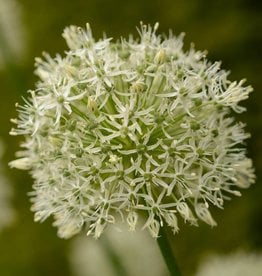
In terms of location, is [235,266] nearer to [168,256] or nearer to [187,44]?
[168,256]

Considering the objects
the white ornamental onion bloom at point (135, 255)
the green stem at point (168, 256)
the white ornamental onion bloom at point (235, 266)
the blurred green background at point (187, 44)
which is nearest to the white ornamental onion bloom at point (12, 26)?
the blurred green background at point (187, 44)

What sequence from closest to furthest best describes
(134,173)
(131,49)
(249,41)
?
(134,173), (131,49), (249,41)

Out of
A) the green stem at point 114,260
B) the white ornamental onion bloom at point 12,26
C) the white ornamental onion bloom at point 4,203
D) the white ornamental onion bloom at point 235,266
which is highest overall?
the white ornamental onion bloom at point 12,26

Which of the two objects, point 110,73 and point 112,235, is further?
point 112,235

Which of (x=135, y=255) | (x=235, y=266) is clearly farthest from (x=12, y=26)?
(x=235, y=266)

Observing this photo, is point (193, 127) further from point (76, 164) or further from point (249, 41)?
point (249, 41)

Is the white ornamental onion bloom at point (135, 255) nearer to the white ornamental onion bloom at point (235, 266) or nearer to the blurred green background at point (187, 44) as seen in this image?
the blurred green background at point (187, 44)

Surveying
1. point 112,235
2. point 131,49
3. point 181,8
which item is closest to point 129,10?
point 181,8

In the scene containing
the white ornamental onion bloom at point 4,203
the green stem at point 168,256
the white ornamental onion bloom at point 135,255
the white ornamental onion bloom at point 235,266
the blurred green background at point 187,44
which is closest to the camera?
the green stem at point 168,256
